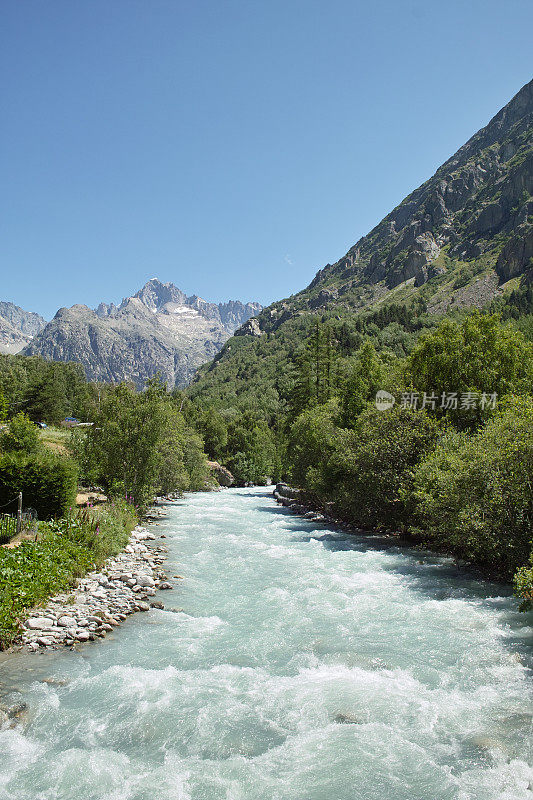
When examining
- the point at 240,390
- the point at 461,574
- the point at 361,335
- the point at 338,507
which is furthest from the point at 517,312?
the point at 461,574

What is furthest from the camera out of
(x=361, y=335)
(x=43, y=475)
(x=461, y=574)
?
(x=361, y=335)

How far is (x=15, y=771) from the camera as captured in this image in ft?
25.0

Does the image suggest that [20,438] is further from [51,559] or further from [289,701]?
[289,701]

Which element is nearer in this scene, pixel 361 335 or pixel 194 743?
pixel 194 743

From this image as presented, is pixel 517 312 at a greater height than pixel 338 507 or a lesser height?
greater

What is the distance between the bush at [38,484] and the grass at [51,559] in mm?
1049

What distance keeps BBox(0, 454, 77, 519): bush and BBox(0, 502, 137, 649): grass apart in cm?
105

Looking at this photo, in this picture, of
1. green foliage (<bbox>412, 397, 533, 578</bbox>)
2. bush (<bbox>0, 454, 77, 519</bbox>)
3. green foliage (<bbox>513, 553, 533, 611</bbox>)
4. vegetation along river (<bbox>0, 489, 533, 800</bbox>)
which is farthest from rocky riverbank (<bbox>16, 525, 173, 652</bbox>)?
green foliage (<bbox>412, 397, 533, 578</bbox>)

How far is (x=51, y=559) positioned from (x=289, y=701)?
398 inches

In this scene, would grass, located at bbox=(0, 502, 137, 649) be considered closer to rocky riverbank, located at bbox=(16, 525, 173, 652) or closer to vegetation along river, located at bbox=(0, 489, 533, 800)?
rocky riverbank, located at bbox=(16, 525, 173, 652)

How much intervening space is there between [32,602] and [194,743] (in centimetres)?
779

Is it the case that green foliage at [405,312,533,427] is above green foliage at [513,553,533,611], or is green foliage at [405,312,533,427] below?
above

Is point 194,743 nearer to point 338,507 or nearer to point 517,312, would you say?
point 338,507

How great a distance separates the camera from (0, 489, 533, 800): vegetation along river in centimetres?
755
